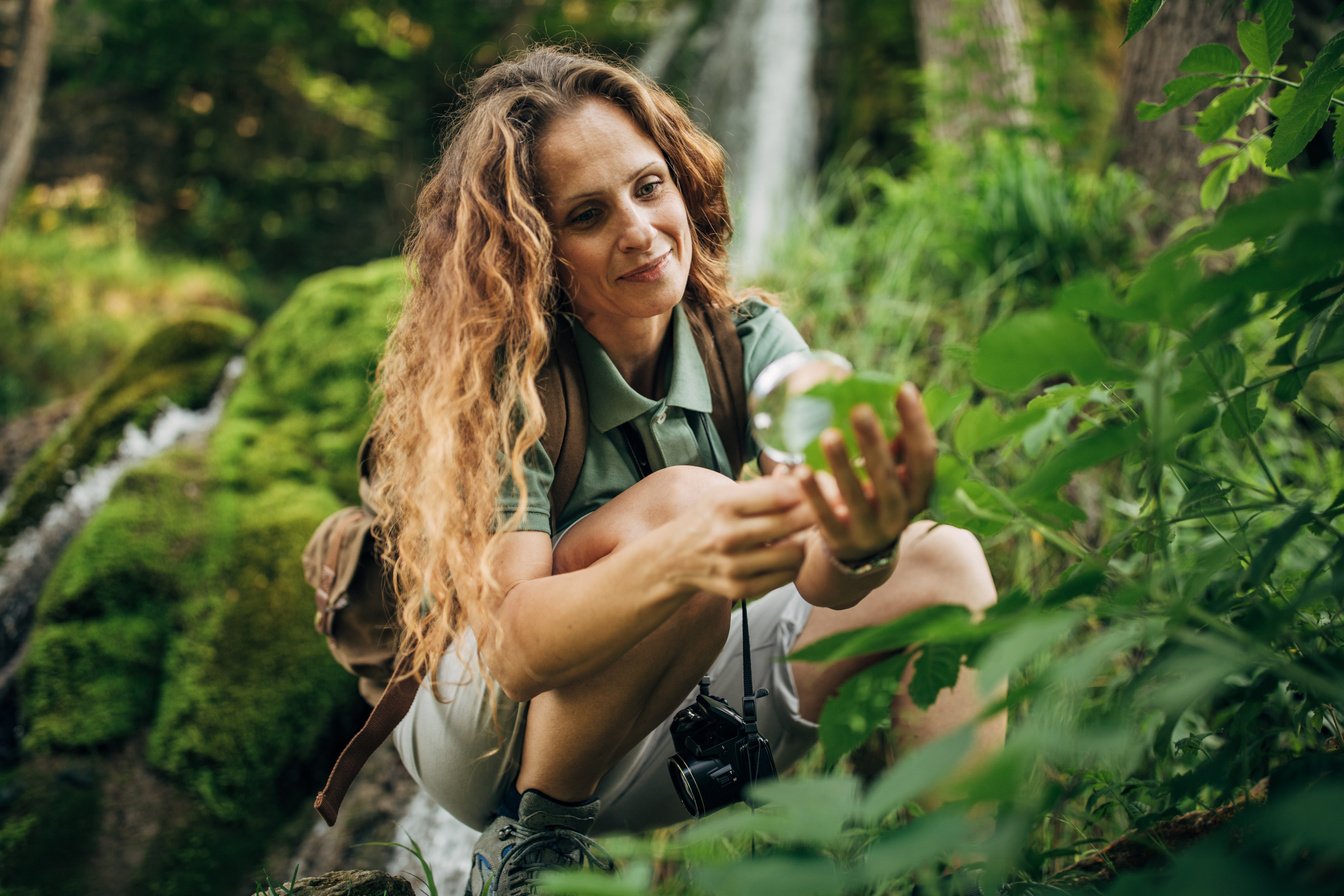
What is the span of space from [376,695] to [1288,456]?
2512 mm

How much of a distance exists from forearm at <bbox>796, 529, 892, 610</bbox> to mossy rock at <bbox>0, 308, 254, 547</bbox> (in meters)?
3.11

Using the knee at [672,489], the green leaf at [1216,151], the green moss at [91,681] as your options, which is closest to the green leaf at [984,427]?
the knee at [672,489]

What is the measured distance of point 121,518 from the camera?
2867 millimetres

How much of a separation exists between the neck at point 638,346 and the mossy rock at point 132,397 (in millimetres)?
2687

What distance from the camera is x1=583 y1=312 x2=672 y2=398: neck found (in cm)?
155

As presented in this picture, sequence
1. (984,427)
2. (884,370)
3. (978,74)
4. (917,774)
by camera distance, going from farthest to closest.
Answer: (978,74)
(884,370)
(984,427)
(917,774)

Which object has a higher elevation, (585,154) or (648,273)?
(585,154)

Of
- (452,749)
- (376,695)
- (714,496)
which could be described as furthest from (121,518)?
(714,496)

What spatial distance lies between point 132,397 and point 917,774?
12.5ft

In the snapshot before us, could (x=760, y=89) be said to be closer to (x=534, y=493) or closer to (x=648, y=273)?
(x=648, y=273)

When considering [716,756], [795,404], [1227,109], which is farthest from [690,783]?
[1227,109]

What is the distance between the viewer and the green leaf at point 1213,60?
100cm

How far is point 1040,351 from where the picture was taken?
0.64 meters

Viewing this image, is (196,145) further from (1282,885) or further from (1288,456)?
(1282,885)
